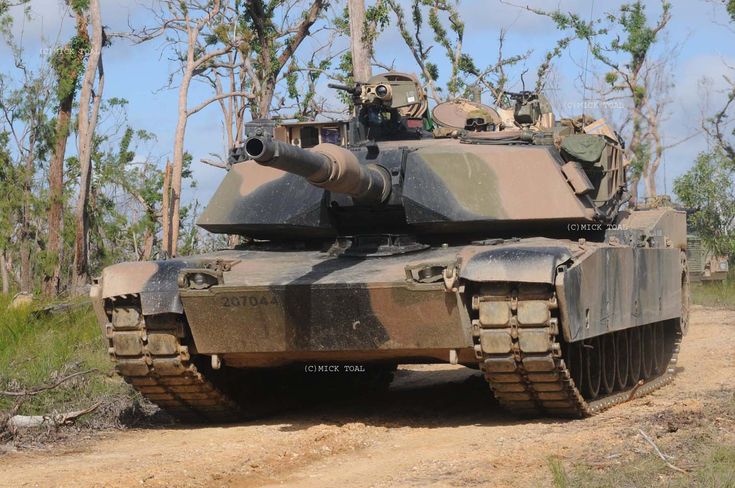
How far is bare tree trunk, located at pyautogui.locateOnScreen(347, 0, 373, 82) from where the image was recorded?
1850cm

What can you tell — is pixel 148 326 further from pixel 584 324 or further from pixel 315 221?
pixel 584 324

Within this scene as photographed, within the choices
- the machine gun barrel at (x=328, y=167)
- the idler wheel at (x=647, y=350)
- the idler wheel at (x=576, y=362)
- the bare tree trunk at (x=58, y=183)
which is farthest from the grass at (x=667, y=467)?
the bare tree trunk at (x=58, y=183)

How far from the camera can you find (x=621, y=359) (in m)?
11.5

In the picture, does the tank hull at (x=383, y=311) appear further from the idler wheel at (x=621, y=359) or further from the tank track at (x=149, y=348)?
the idler wheel at (x=621, y=359)

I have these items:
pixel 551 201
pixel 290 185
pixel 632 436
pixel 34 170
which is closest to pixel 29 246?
pixel 34 170

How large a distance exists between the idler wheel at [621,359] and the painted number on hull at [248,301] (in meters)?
3.72

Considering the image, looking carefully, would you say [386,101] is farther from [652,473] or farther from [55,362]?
[652,473]

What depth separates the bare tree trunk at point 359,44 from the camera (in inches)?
728

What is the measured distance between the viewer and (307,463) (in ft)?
26.4

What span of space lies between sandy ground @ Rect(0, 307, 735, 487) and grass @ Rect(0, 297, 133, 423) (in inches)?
33.0

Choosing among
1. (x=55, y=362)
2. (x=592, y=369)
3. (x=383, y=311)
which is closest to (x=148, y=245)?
(x=55, y=362)

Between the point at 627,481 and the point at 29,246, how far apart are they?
17.4 m

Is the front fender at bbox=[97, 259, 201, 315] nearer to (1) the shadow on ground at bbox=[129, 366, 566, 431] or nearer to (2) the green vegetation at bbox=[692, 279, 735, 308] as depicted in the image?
(1) the shadow on ground at bbox=[129, 366, 566, 431]

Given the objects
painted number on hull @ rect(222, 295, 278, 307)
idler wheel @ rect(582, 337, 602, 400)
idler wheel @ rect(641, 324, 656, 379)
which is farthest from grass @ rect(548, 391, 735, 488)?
idler wheel @ rect(641, 324, 656, 379)
